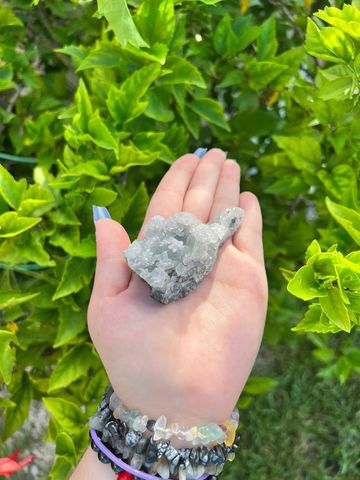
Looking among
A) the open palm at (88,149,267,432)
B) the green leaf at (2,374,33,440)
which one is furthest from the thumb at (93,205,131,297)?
the green leaf at (2,374,33,440)

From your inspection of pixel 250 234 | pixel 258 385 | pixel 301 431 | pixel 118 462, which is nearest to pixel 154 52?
pixel 250 234

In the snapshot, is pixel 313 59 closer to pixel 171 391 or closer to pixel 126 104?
pixel 126 104

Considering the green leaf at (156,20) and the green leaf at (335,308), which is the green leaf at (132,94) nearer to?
the green leaf at (156,20)

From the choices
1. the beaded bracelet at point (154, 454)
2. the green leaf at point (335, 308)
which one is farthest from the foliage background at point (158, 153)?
the beaded bracelet at point (154, 454)

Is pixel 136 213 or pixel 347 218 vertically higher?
pixel 347 218

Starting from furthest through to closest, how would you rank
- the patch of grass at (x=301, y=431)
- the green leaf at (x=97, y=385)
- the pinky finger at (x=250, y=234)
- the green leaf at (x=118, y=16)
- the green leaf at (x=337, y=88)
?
the patch of grass at (x=301, y=431), the green leaf at (x=97, y=385), the pinky finger at (x=250, y=234), the green leaf at (x=337, y=88), the green leaf at (x=118, y=16)

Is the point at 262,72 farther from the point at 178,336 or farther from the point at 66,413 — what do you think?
the point at 66,413

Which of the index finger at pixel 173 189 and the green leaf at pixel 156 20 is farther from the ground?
the green leaf at pixel 156 20

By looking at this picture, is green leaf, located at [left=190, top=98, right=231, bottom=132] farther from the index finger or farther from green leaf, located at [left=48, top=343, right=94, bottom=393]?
green leaf, located at [left=48, top=343, right=94, bottom=393]
